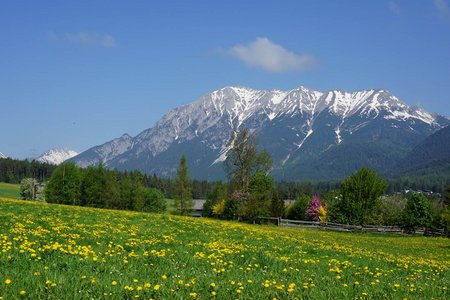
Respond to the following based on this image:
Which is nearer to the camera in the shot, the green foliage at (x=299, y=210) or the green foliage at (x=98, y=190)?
the green foliage at (x=98, y=190)

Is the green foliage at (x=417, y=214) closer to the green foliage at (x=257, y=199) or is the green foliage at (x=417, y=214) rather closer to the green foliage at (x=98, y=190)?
the green foliage at (x=257, y=199)

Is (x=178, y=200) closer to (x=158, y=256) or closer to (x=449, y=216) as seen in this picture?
(x=449, y=216)

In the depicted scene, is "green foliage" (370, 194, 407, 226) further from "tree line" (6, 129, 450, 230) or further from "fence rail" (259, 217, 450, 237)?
"fence rail" (259, 217, 450, 237)

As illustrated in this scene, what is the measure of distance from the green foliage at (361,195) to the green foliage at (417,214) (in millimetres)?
6019

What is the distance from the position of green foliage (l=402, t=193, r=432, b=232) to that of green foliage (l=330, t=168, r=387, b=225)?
602cm

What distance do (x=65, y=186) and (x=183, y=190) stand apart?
27316mm

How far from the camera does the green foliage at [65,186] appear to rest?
96.8 m

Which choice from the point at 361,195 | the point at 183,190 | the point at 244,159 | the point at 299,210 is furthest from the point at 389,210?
the point at 244,159

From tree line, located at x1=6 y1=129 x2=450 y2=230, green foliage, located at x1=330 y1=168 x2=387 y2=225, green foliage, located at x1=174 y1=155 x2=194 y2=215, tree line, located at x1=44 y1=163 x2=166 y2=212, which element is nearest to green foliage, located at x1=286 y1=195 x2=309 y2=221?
tree line, located at x1=6 y1=129 x2=450 y2=230

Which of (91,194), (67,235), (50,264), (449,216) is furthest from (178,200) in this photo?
(50,264)

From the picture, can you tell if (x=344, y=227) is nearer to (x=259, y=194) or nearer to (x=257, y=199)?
(x=259, y=194)

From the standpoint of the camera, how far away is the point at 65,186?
97.8 metres

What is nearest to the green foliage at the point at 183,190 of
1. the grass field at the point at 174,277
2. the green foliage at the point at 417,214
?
the green foliage at the point at 417,214

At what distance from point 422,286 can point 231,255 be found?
542cm
